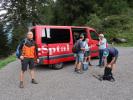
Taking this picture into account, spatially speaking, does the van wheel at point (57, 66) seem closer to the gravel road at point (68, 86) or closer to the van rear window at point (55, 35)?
the gravel road at point (68, 86)

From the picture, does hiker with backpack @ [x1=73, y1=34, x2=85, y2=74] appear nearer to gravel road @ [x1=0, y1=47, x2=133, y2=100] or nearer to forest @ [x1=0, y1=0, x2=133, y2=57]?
gravel road @ [x1=0, y1=47, x2=133, y2=100]

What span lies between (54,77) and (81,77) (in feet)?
3.69

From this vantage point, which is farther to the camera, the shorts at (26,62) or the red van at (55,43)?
the red van at (55,43)

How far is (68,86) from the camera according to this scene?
1122cm

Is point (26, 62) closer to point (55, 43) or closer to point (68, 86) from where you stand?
point (68, 86)

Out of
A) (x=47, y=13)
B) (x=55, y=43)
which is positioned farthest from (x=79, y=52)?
(x=47, y=13)

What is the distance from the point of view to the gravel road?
9.80 meters

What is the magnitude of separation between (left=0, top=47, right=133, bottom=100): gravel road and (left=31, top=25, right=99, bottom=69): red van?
26.2 inches

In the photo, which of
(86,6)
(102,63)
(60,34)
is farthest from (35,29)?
(86,6)

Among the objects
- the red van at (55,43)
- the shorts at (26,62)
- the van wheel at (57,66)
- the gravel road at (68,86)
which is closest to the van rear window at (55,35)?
the red van at (55,43)

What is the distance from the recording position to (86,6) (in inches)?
1827

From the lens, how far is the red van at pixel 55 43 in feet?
46.9

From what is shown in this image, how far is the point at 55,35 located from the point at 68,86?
4.24m

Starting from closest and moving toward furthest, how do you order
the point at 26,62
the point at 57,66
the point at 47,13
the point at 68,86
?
the point at 68,86, the point at 26,62, the point at 57,66, the point at 47,13
